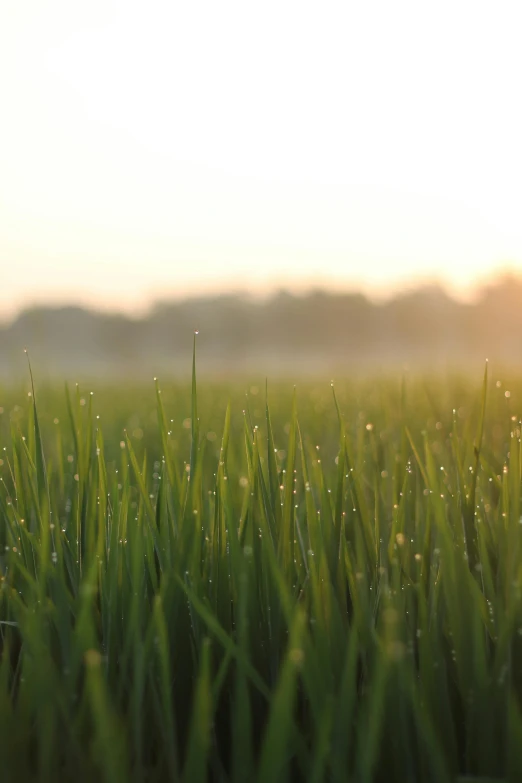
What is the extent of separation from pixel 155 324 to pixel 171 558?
60.5 meters

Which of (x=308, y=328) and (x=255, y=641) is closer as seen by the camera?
(x=255, y=641)

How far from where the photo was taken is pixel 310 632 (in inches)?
33.0

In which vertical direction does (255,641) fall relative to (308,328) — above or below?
below

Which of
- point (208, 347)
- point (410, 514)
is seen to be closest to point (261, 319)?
point (208, 347)

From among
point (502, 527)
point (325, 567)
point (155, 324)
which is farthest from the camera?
point (155, 324)

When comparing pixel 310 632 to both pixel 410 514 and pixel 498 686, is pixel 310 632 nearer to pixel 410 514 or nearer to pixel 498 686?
pixel 498 686

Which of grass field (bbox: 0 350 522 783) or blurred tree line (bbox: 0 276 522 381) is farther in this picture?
blurred tree line (bbox: 0 276 522 381)

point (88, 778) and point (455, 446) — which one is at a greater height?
point (455, 446)

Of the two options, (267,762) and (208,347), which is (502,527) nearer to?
(267,762)

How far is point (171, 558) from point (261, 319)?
61463 mm

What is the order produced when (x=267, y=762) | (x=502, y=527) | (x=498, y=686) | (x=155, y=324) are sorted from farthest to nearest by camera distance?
(x=155, y=324) < (x=502, y=527) < (x=498, y=686) < (x=267, y=762)

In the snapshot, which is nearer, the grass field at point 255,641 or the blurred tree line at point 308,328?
the grass field at point 255,641

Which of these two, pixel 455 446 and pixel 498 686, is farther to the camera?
pixel 455 446

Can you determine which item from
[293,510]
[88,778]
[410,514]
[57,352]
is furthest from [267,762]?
[57,352]
